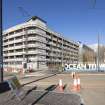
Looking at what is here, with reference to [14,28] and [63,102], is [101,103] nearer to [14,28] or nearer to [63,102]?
[63,102]

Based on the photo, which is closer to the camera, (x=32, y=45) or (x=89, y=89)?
(x=89, y=89)

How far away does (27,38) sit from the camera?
113 metres

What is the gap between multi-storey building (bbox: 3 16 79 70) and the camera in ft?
370

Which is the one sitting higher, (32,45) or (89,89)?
(32,45)

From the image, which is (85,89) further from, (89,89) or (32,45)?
(32,45)

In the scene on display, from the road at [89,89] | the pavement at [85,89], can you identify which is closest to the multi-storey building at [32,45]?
the pavement at [85,89]

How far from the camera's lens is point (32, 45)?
373 feet

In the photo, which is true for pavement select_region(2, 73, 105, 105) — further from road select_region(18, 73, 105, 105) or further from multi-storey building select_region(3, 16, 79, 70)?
multi-storey building select_region(3, 16, 79, 70)

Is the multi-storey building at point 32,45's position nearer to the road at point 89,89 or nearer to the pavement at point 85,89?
the pavement at point 85,89

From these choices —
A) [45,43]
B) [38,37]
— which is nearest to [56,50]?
[45,43]

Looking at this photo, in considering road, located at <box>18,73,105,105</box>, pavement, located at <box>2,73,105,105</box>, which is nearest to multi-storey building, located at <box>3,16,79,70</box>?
pavement, located at <box>2,73,105,105</box>

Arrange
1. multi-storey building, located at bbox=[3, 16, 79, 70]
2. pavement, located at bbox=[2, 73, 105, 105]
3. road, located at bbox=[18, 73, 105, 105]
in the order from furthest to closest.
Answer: multi-storey building, located at bbox=[3, 16, 79, 70]
road, located at bbox=[18, 73, 105, 105]
pavement, located at bbox=[2, 73, 105, 105]

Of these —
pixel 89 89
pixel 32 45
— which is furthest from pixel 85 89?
pixel 32 45

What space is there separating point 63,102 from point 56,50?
411ft
